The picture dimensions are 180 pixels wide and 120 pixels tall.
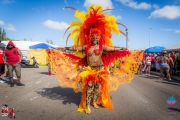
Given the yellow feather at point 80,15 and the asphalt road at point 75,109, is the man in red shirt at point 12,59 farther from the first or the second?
the yellow feather at point 80,15

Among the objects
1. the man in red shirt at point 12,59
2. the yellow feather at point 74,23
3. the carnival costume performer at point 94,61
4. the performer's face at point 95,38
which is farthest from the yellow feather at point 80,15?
the man in red shirt at point 12,59

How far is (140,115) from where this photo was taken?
4293 millimetres

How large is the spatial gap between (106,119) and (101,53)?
5.85 ft

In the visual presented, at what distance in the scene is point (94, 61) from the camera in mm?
4805

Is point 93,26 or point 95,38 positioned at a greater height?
point 93,26

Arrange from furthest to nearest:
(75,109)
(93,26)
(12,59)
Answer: (12,59)
(93,26)
(75,109)

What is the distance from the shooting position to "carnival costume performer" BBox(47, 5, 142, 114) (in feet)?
15.7

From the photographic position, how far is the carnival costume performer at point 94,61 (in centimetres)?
478

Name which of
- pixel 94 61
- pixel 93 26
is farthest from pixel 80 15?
pixel 94 61

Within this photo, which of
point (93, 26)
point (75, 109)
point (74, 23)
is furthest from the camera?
point (74, 23)

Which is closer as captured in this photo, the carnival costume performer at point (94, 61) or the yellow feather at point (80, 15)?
the carnival costume performer at point (94, 61)

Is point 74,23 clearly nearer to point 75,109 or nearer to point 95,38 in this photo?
point 95,38

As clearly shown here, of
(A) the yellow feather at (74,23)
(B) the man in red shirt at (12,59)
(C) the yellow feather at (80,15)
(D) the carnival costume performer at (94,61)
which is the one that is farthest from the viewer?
(B) the man in red shirt at (12,59)

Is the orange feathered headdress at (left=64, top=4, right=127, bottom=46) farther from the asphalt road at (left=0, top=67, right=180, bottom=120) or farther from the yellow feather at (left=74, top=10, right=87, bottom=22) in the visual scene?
the asphalt road at (left=0, top=67, right=180, bottom=120)
